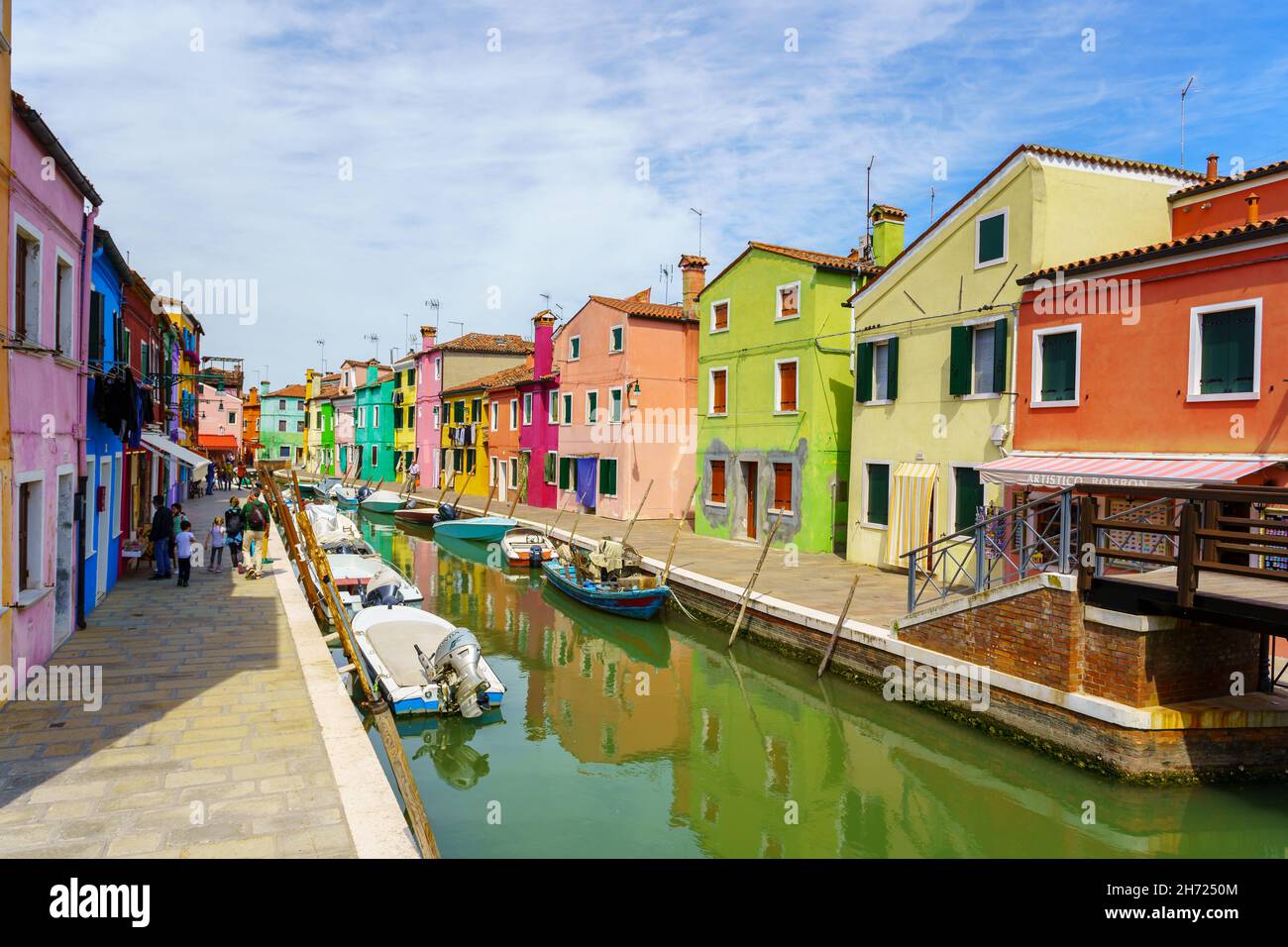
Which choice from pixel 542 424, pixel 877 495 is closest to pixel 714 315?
pixel 877 495

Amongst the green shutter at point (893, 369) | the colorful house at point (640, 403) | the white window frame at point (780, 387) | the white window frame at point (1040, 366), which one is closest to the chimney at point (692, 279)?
the colorful house at point (640, 403)

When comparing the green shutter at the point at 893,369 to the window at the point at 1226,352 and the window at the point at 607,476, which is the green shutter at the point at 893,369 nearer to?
the window at the point at 1226,352

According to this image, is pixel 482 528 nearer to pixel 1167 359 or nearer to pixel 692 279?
pixel 692 279

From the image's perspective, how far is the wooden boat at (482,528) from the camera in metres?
29.6

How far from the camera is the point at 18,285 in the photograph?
900cm

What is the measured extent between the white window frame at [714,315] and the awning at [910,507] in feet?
26.5

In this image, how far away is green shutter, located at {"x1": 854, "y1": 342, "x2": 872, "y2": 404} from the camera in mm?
19656

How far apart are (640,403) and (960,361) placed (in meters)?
14.5

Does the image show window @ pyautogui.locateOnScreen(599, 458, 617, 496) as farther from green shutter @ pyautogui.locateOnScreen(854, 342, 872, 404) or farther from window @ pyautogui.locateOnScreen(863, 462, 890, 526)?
window @ pyautogui.locateOnScreen(863, 462, 890, 526)

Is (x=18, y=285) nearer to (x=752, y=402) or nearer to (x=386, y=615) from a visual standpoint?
(x=386, y=615)

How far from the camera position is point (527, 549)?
84.8ft

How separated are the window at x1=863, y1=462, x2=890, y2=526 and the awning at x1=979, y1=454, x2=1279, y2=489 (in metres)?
3.66
